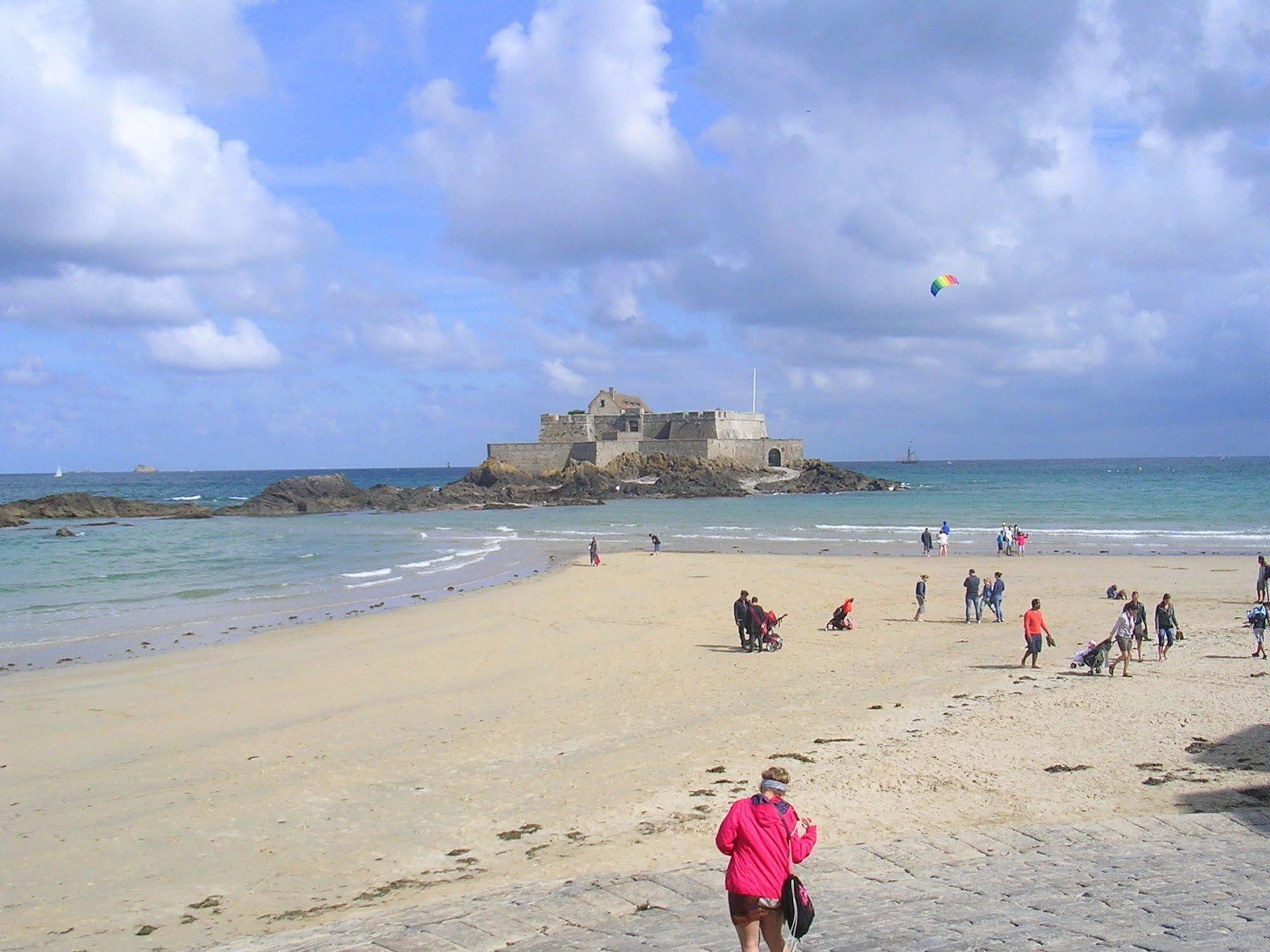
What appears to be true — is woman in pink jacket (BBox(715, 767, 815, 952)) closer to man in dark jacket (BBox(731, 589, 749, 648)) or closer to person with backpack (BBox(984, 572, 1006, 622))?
man in dark jacket (BBox(731, 589, 749, 648))

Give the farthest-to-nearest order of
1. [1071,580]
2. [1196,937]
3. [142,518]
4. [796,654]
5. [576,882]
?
[142,518] < [1071,580] < [796,654] < [576,882] < [1196,937]

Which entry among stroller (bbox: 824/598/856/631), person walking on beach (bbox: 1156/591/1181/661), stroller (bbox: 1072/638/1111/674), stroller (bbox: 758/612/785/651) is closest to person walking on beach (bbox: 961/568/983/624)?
stroller (bbox: 824/598/856/631)

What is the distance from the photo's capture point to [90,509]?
182ft

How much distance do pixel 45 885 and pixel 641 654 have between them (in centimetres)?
852

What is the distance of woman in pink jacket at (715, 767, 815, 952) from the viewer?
4.04m

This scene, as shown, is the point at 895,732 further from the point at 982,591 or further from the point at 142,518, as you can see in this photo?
the point at 142,518

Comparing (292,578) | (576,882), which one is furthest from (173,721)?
(292,578)

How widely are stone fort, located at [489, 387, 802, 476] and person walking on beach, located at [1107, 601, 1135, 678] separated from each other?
60.2 meters

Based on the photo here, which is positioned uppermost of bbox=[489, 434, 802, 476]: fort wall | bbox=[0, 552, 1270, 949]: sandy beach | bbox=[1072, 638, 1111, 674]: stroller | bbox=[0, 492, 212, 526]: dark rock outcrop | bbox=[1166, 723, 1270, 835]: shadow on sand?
bbox=[489, 434, 802, 476]: fort wall

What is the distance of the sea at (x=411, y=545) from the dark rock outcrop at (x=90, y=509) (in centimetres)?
318

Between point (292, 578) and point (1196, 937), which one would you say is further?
point (292, 578)

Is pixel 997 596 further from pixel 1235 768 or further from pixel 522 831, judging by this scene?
pixel 522 831

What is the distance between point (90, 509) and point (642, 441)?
123ft

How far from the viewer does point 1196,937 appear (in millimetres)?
4488
